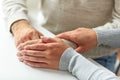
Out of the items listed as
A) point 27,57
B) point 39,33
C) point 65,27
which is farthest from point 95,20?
point 27,57

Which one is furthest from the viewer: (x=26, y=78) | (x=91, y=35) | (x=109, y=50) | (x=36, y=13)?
(x=36, y=13)

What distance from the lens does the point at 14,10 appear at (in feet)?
3.35

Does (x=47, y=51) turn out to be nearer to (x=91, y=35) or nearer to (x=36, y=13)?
(x=91, y=35)

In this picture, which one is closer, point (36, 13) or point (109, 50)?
point (109, 50)

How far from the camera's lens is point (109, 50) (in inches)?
39.8

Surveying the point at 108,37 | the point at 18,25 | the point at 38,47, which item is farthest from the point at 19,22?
the point at 108,37

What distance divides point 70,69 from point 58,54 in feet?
→ 0.19

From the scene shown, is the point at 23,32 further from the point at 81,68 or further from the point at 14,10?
the point at 81,68

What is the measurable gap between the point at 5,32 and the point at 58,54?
28cm

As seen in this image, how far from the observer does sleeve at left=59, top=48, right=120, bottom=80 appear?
0.73 m

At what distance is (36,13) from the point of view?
1179 millimetres

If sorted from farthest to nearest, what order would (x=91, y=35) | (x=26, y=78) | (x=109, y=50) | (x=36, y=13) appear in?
(x=36, y=13), (x=109, y=50), (x=91, y=35), (x=26, y=78)

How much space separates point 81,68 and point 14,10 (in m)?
0.41

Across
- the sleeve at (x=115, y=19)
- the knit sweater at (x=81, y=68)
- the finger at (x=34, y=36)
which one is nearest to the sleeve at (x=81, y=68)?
the knit sweater at (x=81, y=68)
